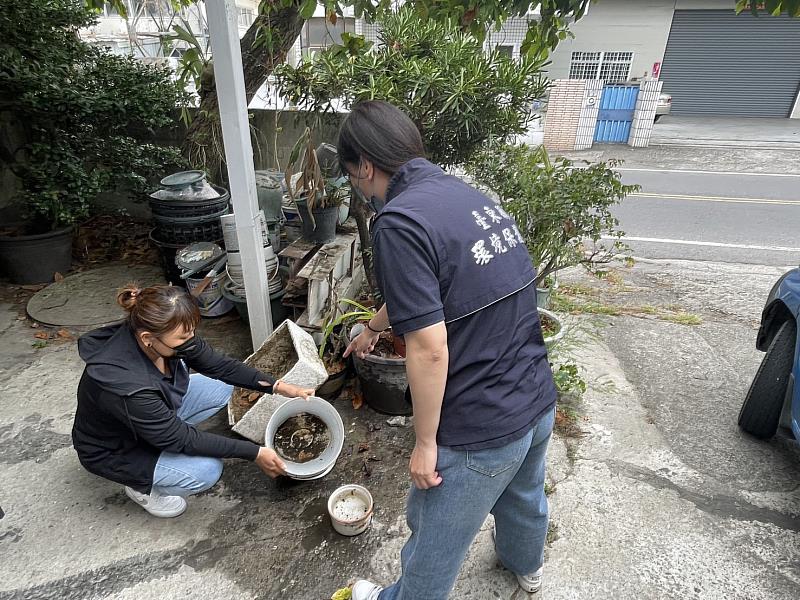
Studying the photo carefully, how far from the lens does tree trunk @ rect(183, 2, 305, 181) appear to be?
434 cm

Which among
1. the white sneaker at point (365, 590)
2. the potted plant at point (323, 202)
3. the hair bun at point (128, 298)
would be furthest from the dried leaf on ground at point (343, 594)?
the potted plant at point (323, 202)

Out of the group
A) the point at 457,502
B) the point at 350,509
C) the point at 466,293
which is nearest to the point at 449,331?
the point at 466,293

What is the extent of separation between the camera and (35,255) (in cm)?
453

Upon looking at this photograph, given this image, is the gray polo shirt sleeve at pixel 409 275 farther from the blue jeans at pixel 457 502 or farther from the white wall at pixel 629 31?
the white wall at pixel 629 31

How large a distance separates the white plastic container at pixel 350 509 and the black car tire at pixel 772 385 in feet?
7.29

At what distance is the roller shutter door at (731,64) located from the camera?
1700 centimetres

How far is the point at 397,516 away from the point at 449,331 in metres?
1.39

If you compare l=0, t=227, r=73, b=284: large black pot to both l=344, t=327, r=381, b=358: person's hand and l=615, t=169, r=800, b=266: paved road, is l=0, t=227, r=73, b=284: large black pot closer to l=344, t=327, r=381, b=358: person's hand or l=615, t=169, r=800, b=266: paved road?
l=344, t=327, r=381, b=358: person's hand

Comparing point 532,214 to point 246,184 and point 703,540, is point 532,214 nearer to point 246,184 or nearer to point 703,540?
point 246,184

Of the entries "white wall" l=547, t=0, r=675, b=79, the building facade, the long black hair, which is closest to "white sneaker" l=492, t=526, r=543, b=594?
the long black hair

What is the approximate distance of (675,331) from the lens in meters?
4.11

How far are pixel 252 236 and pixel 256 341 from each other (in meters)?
0.76

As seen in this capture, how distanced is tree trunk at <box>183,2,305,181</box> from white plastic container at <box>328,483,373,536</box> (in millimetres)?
3300

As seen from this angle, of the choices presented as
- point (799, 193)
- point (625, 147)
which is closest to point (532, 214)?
point (799, 193)
